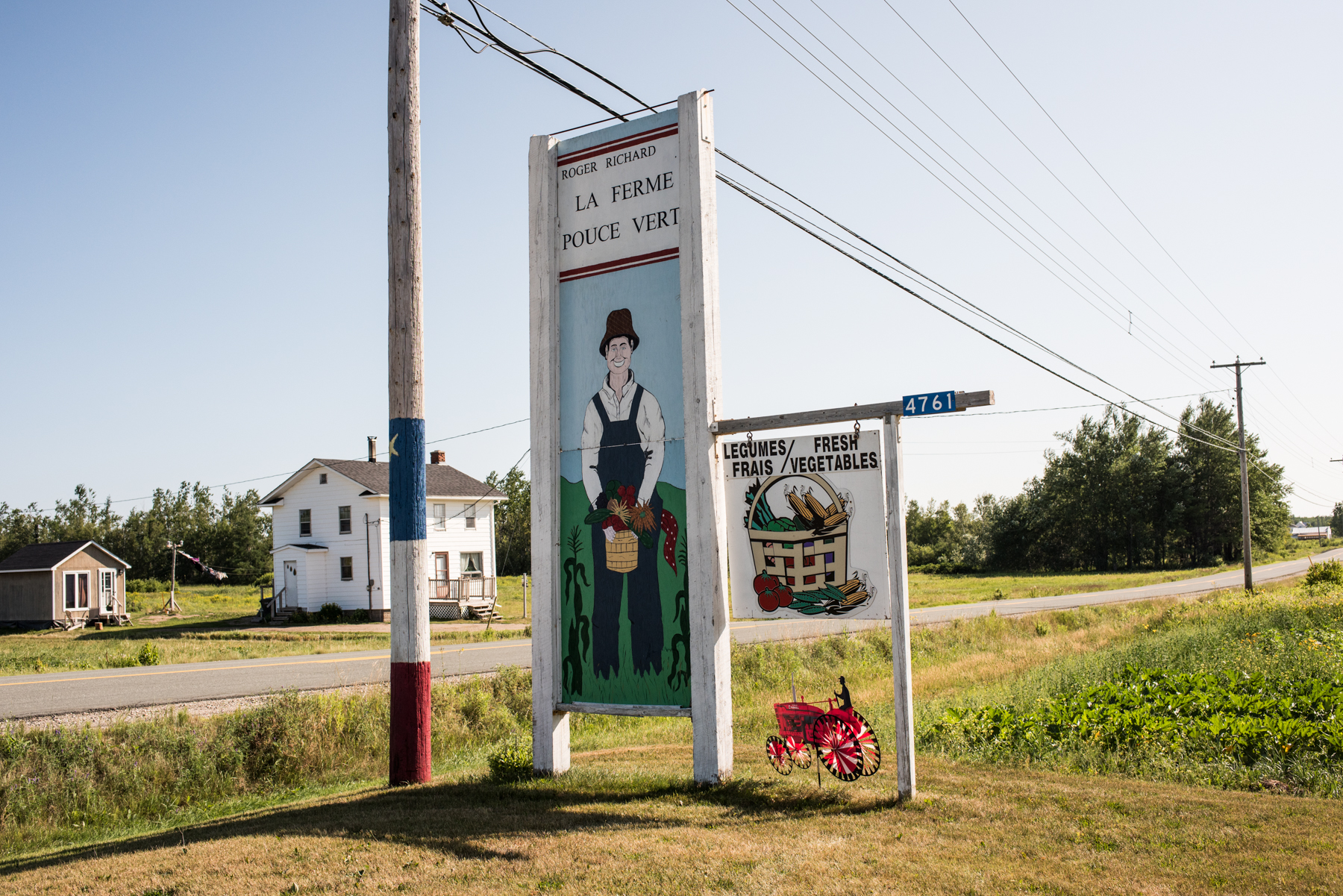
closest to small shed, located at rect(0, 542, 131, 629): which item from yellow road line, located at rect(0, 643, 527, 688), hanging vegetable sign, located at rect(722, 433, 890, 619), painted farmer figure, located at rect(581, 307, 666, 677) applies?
yellow road line, located at rect(0, 643, 527, 688)

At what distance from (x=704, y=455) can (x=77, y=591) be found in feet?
152

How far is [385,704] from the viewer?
1257 centimetres

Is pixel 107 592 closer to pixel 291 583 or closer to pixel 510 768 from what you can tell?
pixel 291 583

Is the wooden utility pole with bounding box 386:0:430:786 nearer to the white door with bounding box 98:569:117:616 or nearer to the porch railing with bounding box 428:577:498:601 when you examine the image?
the porch railing with bounding box 428:577:498:601

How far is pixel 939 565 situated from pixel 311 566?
2214 inches

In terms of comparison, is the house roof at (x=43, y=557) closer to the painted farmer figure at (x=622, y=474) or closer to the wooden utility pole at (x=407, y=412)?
the wooden utility pole at (x=407, y=412)

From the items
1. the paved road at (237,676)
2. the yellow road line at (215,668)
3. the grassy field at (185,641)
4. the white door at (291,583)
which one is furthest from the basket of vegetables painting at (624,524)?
the white door at (291,583)

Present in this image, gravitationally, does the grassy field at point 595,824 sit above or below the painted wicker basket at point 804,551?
below

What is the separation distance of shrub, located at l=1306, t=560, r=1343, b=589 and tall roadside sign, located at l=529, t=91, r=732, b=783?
113 ft

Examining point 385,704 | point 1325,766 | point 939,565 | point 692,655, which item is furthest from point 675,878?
point 939,565

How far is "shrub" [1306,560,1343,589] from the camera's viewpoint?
34500 mm

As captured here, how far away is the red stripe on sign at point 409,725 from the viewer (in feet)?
26.4

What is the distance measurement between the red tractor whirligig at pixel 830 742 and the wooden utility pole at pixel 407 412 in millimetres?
3013

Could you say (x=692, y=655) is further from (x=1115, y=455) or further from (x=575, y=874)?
(x=1115, y=455)
